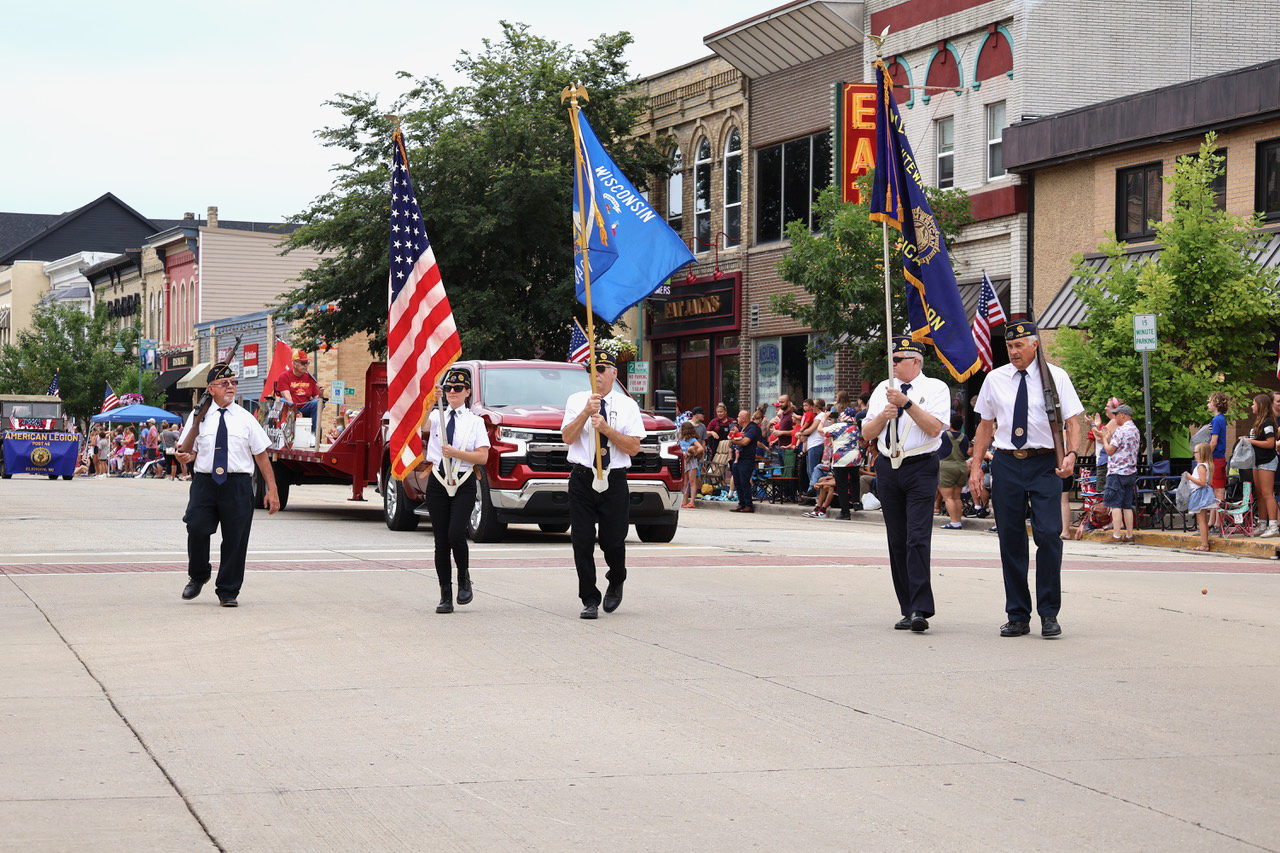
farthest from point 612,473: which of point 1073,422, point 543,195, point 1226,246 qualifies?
point 543,195

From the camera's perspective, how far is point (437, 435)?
1240 centimetres

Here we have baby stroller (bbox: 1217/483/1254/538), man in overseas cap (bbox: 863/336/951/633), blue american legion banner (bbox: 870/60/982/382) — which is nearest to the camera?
man in overseas cap (bbox: 863/336/951/633)

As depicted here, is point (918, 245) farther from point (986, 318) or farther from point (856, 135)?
point (856, 135)

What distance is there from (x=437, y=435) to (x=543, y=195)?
90.3 ft

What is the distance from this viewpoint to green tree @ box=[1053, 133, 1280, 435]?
22.6 m

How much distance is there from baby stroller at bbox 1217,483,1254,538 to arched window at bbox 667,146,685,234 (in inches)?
923

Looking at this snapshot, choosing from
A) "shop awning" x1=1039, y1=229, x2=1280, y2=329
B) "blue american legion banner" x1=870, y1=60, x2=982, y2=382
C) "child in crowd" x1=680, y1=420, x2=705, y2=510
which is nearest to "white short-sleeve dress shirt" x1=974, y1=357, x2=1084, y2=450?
"blue american legion banner" x1=870, y1=60, x2=982, y2=382

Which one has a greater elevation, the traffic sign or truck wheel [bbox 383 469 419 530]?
the traffic sign

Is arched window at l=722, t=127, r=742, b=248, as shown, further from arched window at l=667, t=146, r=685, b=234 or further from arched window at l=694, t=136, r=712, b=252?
arched window at l=667, t=146, r=685, b=234

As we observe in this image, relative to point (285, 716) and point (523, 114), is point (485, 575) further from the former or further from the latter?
point (523, 114)

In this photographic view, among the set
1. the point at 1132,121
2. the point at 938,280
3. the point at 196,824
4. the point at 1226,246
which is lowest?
the point at 196,824

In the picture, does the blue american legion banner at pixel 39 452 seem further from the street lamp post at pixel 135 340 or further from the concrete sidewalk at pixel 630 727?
the concrete sidewalk at pixel 630 727

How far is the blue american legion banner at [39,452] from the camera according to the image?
1992 inches

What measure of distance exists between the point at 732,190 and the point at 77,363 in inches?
1681
